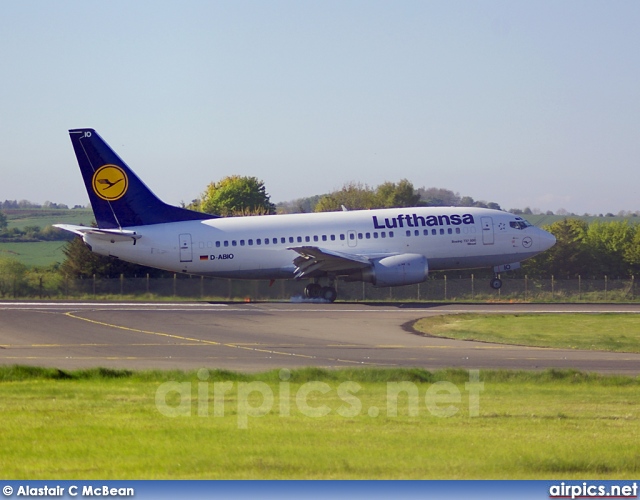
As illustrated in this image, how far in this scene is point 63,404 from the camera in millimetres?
15625

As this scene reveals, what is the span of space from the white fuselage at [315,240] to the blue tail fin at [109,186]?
749mm

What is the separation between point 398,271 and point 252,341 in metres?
15.5

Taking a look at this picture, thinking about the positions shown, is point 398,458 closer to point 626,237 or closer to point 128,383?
point 128,383

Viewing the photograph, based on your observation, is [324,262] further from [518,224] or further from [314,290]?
[518,224]

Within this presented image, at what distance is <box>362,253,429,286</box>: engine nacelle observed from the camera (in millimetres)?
42406

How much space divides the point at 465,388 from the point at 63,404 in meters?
7.48

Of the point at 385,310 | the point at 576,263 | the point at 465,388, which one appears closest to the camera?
the point at 465,388

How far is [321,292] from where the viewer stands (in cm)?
4406

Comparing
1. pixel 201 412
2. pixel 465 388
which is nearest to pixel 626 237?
pixel 465 388

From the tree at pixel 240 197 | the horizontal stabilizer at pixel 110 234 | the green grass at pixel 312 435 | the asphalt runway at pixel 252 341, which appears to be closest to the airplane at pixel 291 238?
the horizontal stabilizer at pixel 110 234

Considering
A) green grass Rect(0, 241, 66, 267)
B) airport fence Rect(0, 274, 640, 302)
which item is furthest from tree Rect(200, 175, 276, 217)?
airport fence Rect(0, 274, 640, 302)

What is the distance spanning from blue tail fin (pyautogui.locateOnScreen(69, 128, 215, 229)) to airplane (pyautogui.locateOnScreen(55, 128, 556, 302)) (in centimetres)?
4
